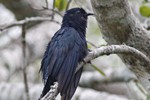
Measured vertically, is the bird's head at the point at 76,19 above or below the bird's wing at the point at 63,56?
above

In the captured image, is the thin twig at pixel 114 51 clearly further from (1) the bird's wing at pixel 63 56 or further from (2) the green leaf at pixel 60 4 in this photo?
(2) the green leaf at pixel 60 4

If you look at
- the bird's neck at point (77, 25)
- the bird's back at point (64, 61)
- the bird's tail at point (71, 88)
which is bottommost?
the bird's tail at point (71, 88)

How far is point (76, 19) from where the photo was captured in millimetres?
4277

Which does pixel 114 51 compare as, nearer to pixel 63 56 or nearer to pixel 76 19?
pixel 63 56

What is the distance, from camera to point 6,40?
8.23 meters

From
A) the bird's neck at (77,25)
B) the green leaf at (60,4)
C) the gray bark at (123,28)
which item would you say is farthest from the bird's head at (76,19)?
the gray bark at (123,28)

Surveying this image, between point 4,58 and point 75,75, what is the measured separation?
4.26m

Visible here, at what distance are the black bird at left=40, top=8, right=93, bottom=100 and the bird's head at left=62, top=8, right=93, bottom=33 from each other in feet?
0.14

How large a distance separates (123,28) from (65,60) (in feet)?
1.66

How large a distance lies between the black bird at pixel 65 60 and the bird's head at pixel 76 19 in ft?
0.14

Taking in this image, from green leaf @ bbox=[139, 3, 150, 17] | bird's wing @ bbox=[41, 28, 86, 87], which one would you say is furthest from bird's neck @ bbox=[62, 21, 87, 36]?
green leaf @ bbox=[139, 3, 150, 17]

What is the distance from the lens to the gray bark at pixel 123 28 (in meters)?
3.57

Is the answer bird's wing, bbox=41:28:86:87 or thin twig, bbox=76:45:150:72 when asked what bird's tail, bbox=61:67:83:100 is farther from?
thin twig, bbox=76:45:150:72

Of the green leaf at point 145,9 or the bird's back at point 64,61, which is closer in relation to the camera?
the bird's back at point 64,61
